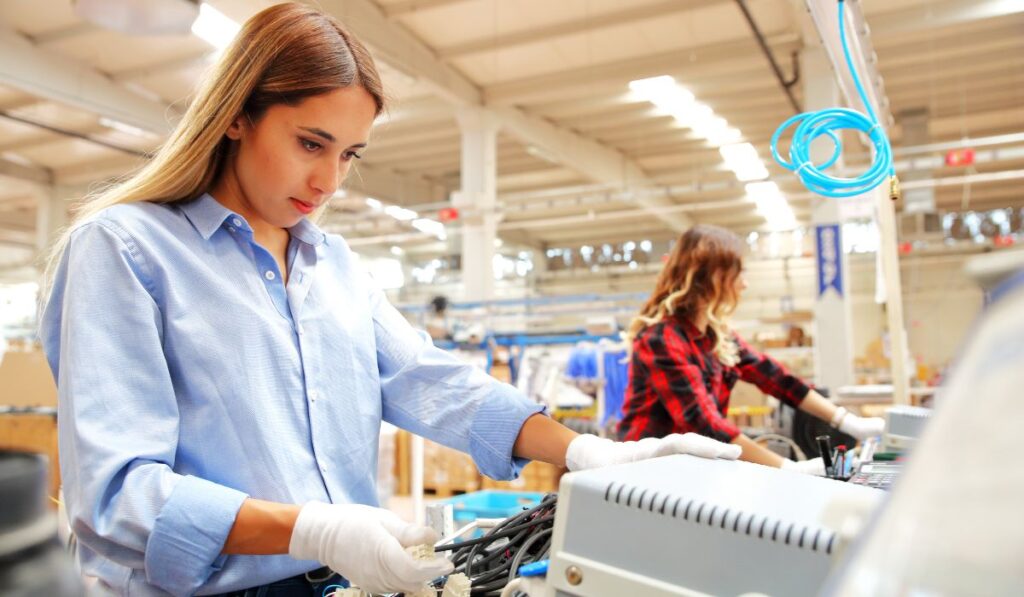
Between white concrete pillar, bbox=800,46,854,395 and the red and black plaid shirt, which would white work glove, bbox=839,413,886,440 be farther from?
white concrete pillar, bbox=800,46,854,395

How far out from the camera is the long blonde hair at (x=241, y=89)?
1.03 m

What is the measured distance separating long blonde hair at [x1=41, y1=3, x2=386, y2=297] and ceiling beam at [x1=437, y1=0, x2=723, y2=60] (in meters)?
5.79

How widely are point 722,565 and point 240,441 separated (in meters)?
0.62

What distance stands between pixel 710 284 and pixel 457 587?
1.80 m

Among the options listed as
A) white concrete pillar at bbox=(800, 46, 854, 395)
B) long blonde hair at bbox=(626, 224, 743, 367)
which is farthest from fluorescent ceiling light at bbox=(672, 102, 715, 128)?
long blonde hair at bbox=(626, 224, 743, 367)

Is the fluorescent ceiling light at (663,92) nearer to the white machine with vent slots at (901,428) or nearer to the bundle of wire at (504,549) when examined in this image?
the white machine with vent slots at (901,428)

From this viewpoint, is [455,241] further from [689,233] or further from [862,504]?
[862,504]

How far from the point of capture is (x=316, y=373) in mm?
1023

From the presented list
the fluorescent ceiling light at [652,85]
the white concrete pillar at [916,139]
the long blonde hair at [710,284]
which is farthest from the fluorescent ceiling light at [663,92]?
the long blonde hair at [710,284]

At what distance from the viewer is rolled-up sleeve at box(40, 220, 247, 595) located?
0.78 meters

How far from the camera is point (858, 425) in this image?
2.19m

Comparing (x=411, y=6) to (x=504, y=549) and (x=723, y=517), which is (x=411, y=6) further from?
(x=723, y=517)

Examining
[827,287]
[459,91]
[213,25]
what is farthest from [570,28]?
[827,287]

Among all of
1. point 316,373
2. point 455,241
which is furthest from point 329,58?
point 455,241
